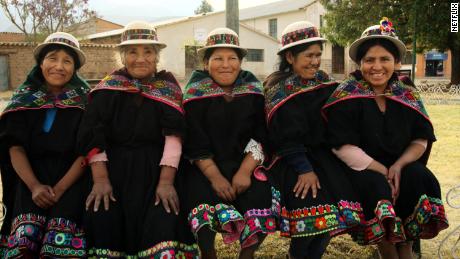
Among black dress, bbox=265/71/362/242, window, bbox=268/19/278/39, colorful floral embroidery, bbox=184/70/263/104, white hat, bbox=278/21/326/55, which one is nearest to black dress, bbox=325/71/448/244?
black dress, bbox=265/71/362/242

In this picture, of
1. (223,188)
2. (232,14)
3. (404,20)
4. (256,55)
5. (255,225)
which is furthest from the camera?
(256,55)

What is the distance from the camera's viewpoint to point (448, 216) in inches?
176

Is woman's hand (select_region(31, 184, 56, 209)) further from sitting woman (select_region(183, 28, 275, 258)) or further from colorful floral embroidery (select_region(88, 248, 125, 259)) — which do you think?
sitting woman (select_region(183, 28, 275, 258))

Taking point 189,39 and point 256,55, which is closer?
point 189,39

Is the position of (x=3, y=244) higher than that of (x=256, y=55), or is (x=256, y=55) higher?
(x=256, y=55)

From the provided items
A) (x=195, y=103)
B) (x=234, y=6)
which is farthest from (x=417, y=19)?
(x=195, y=103)

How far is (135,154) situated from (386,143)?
1.70 m

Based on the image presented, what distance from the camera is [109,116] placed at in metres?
2.98

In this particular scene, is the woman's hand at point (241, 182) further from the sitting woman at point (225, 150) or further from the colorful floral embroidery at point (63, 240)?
the colorful floral embroidery at point (63, 240)

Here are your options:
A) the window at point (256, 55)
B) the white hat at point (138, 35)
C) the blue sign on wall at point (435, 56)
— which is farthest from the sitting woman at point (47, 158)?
Result: the blue sign on wall at point (435, 56)

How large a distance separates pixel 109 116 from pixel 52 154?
0.48 metres

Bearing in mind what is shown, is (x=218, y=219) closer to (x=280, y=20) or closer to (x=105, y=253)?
(x=105, y=253)

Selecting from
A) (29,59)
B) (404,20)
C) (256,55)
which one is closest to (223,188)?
(404,20)

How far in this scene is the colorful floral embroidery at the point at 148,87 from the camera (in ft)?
9.96
